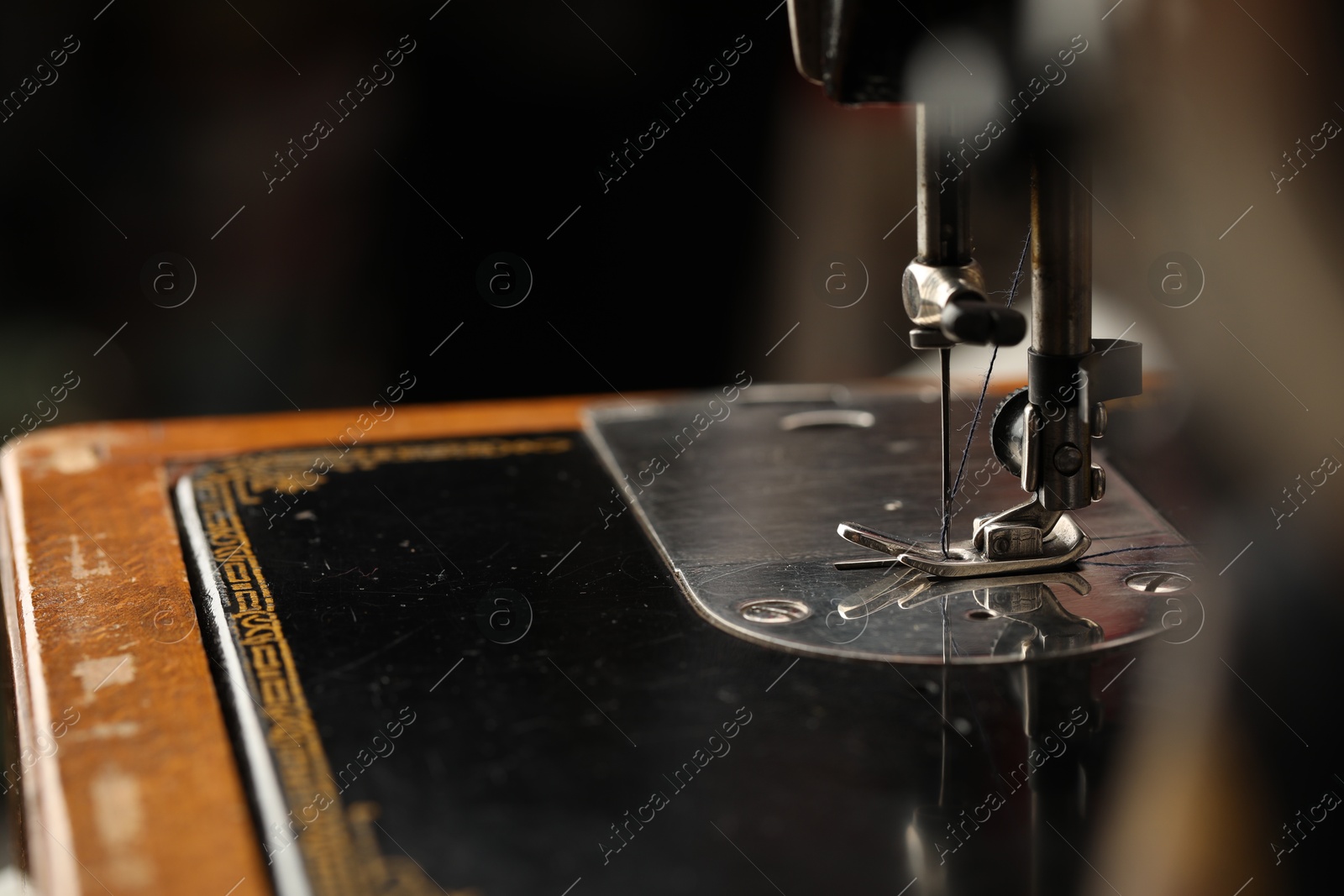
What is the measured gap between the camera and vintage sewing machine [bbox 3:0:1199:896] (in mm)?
755

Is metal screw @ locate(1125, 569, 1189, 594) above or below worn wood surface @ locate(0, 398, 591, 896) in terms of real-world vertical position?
below

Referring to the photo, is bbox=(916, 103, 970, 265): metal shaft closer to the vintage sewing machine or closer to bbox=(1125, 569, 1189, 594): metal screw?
the vintage sewing machine

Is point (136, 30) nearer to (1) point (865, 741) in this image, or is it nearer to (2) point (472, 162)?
(2) point (472, 162)

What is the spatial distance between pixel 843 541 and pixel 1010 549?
0.52ft

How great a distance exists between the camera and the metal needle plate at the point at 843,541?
40.0 inches

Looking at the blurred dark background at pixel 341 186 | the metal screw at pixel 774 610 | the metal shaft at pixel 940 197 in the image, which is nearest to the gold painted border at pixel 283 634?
the metal screw at pixel 774 610

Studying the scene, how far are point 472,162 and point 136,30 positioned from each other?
0.89m

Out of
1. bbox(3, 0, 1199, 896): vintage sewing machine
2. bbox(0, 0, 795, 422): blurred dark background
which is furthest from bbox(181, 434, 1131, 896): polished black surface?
bbox(0, 0, 795, 422): blurred dark background

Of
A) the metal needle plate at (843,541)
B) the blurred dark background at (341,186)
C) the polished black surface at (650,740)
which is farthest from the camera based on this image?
the blurred dark background at (341,186)

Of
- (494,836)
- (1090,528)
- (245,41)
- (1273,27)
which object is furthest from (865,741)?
(245,41)

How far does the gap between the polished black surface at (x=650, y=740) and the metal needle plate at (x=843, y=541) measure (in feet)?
0.12

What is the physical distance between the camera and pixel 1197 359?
2.25 m

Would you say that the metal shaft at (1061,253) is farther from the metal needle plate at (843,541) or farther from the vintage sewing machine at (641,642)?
the metal needle plate at (843,541)

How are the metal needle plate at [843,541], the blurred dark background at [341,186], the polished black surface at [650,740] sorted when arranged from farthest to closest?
1. the blurred dark background at [341,186]
2. the metal needle plate at [843,541]
3. the polished black surface at [650,740]
